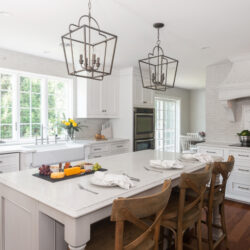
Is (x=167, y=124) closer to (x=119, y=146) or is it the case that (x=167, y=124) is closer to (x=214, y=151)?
(x=119, y=146)

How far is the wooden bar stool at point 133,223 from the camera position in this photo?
101 cm

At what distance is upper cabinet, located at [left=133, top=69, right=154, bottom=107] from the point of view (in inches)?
186

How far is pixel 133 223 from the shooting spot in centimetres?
113

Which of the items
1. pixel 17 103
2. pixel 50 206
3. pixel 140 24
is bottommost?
pixel 50 206

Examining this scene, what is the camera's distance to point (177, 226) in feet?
5.26

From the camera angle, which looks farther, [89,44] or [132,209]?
[89,44]

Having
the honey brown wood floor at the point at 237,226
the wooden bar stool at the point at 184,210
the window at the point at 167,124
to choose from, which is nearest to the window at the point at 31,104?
the wooden bar stool at the point at 184,210

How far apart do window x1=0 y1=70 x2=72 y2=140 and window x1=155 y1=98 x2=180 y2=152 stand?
3.34 metres

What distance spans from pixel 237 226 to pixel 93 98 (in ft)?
10.2

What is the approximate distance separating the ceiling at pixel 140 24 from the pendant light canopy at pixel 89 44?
0.43 ft

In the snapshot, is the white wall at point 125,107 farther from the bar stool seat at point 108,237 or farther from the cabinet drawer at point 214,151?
the bar stool seat at point 108,237

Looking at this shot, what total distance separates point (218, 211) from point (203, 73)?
382 centimetres

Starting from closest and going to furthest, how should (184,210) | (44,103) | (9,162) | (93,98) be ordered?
(184,210) → (9,162) → (44,103) → (93,98)

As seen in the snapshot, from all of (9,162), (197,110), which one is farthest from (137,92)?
(197,110)
